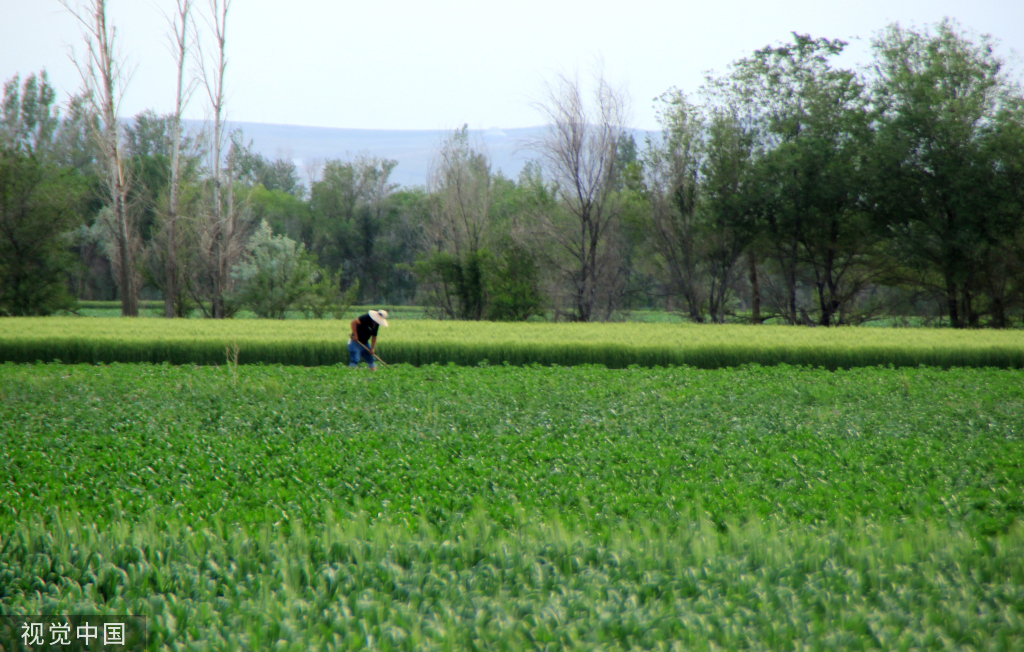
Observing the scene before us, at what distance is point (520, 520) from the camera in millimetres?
4047

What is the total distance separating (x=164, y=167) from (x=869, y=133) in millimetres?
34306

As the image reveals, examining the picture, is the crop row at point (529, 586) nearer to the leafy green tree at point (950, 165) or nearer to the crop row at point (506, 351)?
the crop row at point (506, 351)

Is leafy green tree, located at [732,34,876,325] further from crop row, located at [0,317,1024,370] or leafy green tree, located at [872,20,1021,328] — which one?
crop row, located at [0,317,1024,370]

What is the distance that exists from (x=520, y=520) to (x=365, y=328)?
7909mm

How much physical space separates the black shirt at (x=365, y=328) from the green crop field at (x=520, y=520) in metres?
2.62

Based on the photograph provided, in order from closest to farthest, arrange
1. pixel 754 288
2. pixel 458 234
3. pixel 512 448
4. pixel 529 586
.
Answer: pixel 529 586 → pixel 512 448 → pixel 754 288 → pixel 458 234

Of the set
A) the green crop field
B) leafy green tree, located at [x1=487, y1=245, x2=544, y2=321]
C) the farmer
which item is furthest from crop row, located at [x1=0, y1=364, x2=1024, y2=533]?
leafy green tree, located at [x1=487, y1=245, x2=544, y2=321]

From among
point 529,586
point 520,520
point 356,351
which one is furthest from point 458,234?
point 529,586

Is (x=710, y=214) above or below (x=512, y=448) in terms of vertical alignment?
above

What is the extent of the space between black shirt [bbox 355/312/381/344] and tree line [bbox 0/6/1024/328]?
14154 millimetres

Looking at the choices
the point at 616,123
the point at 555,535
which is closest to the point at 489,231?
the point at 616,123

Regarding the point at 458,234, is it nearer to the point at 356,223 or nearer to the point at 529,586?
the point at 356,223

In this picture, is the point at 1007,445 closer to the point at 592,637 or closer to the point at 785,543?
the point at 785,543

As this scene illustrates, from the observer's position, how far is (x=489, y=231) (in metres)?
30.3
